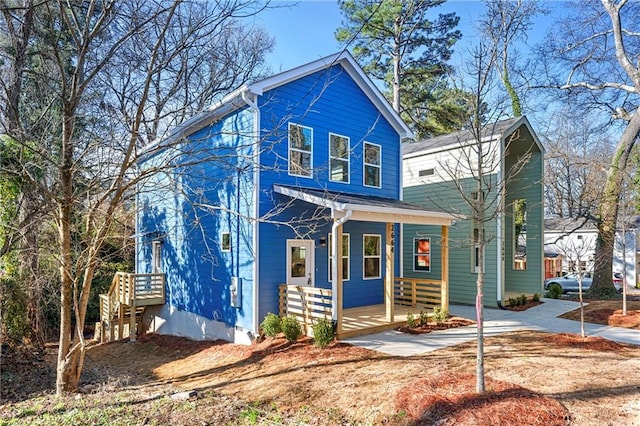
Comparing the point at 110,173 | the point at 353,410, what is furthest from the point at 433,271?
the point at 110,173

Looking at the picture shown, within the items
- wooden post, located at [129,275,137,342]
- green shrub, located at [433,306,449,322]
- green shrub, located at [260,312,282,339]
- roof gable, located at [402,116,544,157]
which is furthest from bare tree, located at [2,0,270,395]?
roof gable, located at [402,116,544,157]

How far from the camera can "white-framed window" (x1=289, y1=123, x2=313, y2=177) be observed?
33.2 ft

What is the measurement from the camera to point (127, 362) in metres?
10.1

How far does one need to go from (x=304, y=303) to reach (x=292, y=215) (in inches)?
88.6

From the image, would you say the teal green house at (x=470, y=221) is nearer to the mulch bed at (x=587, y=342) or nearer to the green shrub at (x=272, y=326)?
the mulch bed at (x=587, y=342)

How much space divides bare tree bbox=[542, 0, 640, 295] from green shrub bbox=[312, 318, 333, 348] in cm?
1117

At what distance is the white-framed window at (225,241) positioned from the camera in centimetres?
1021

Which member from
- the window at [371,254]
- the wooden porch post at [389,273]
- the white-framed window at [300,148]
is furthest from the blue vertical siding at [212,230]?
the window at [371,254]

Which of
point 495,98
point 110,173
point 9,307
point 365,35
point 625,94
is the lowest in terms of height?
point 9,307

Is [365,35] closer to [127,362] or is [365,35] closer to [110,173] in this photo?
[110,173]

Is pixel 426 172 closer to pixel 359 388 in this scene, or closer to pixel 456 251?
pixel 456 251

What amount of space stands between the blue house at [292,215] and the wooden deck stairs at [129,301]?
20 cm

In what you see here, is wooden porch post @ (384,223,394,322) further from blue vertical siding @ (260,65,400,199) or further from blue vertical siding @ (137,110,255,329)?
blue vertical siding @ (137,110,255,329)

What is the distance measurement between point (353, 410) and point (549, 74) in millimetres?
19215
